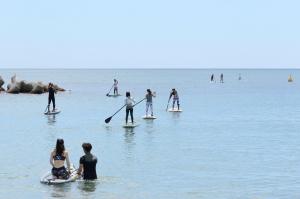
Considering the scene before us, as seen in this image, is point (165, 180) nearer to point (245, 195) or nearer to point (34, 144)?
point (245, 195)

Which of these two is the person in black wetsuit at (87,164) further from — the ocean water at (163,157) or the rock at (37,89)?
the rock at (37,89)

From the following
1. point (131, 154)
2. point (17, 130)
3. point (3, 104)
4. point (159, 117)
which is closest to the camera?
point (131, 154)

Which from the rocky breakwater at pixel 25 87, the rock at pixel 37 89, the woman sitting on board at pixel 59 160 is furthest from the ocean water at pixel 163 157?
the rocky breakwater at pixel 25 87

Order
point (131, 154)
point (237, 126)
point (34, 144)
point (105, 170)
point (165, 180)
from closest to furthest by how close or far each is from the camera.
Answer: point (165, 180) < point (105, 170) < point (131, 154) < point (34, 144) < point (237, 126)

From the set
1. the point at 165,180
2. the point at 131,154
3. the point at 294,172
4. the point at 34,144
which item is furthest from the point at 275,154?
the point at 34,144

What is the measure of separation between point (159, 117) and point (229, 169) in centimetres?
2281

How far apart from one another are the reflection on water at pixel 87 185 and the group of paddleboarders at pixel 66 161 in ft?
0.42

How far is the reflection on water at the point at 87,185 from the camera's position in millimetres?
19078

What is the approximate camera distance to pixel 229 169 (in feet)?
75.3

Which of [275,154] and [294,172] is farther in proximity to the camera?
[275,154]

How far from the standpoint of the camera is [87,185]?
19625 millimetres

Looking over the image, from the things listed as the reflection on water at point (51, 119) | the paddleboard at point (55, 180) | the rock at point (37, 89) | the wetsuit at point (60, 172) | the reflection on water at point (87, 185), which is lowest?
the reflection on water at point (87, 185)

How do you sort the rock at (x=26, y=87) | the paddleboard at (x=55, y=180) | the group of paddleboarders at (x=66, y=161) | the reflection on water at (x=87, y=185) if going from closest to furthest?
1. the reflection on water at (x=87, y=185)
2. the group of paddleboarders at (x=66, y=161)
3. the paddleboard at (x=55, y=180)
4. the rock at (x=26, y=87)

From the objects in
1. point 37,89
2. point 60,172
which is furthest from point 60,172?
point 37,89
